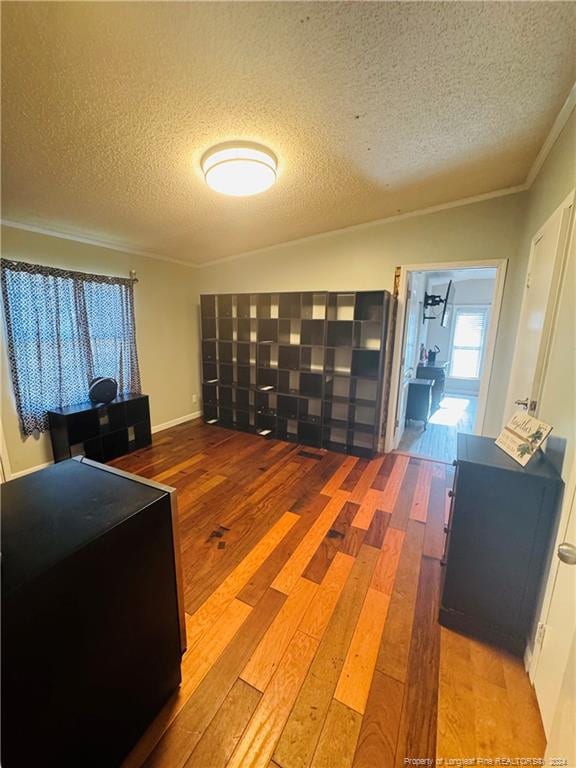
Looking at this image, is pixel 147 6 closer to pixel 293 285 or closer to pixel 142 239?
pixel 142 239

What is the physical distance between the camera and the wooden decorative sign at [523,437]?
4.56 feet

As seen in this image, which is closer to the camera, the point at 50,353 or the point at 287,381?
the point at 50,353

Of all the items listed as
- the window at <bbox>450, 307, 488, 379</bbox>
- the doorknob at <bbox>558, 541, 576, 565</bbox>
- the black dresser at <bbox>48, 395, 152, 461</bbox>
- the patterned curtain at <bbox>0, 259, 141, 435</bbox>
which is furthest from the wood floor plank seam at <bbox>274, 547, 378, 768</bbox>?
the window at <bbox>450, 307, 488, 379</bbox>

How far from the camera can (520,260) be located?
2.70 m

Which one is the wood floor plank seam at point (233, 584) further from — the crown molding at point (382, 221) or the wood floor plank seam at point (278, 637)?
the crown molding at point (382, 221)

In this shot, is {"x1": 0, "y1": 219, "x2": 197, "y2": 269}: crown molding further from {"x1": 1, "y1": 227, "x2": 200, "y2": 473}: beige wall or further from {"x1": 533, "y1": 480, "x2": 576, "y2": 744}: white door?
{"x1": 533, "y1": 480, "x2": 576, "y2": 744}: white door

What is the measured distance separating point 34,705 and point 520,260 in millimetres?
3776

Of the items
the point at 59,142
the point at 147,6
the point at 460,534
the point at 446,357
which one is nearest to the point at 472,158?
the point at 147,6

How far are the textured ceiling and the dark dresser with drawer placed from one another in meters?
1.80

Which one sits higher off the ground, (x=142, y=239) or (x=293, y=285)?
(x=142, y=239)

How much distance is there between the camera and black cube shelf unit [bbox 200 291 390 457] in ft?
11.6

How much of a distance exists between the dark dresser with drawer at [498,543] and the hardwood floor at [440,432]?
2.12m

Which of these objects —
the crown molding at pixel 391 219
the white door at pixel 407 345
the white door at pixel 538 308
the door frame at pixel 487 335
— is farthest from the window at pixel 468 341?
the white door at pixel 538 308

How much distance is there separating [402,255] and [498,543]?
287cm
